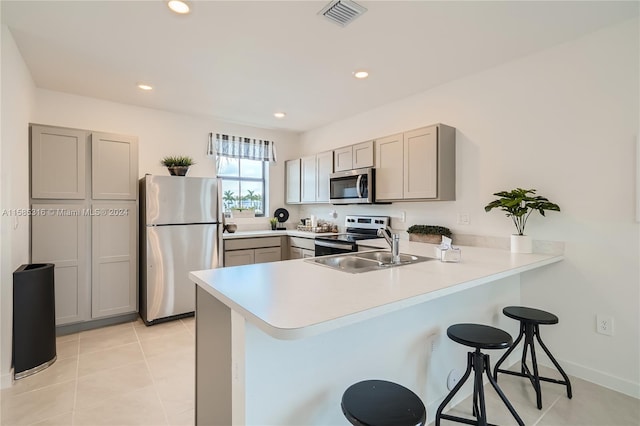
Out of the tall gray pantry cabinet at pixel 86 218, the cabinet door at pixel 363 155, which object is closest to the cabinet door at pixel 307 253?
the cabinet door at pixel 363 155

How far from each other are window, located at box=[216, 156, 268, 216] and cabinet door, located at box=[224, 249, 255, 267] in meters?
0.92

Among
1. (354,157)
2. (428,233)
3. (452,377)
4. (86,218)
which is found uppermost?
(354,157)

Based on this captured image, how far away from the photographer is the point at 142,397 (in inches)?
82.1

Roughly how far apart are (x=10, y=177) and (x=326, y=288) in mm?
2567

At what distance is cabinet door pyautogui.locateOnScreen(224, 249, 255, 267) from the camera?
3.99 m

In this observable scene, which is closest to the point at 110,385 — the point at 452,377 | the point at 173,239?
the point at 173,239

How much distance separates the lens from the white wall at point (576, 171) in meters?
2.15

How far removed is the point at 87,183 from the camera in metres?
3.20

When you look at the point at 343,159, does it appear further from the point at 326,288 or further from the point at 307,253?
the point at 326,288

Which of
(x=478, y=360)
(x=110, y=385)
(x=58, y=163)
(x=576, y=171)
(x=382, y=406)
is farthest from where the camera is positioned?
(x=58, y=163)

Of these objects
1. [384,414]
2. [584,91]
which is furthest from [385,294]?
[584,91]

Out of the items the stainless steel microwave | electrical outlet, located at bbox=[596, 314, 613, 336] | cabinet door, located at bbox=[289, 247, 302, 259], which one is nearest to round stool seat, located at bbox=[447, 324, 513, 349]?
electrical outlet, located at bbox=[596, 314, 613, 336]

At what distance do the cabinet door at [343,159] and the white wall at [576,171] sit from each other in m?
1.37

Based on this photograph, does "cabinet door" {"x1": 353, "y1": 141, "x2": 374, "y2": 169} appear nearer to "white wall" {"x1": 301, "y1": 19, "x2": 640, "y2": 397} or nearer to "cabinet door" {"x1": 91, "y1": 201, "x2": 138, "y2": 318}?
"white wall" {"x1": 301, "y1": 19, "x2": 640, "y2": 397}
